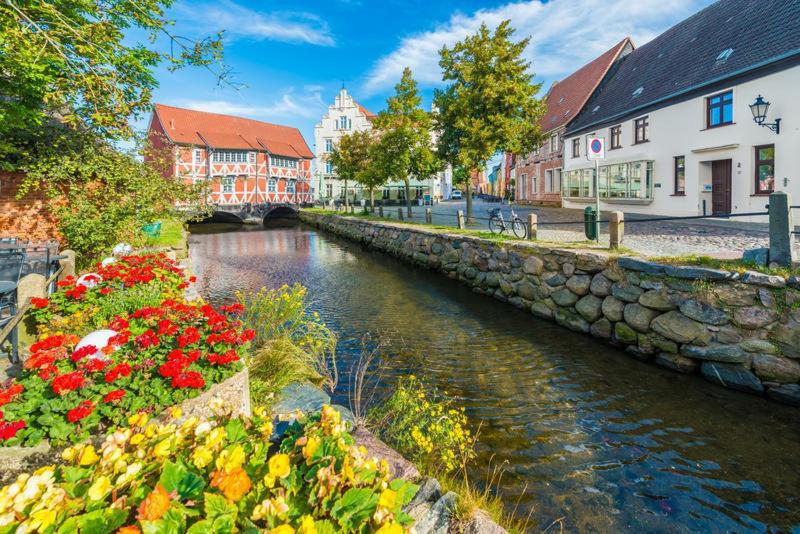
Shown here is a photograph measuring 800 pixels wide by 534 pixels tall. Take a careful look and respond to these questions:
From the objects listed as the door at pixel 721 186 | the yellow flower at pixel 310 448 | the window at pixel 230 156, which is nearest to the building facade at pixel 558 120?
the door at pixel 721 186

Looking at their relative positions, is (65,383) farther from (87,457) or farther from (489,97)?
(489,97)

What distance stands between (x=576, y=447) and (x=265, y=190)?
160ft

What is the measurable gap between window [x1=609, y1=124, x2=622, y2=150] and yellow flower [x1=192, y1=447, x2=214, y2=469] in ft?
84.4

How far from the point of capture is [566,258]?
29.5 feet

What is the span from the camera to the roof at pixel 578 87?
94.6 feet

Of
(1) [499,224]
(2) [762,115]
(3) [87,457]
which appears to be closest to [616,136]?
(2) [762,115]

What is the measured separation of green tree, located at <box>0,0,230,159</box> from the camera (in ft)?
18.6

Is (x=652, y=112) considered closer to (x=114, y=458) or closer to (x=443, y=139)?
(x=443, y=139)

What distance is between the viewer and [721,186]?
17.1 meters

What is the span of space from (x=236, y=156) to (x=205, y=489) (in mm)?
50264

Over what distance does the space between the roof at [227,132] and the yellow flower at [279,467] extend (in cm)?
4661

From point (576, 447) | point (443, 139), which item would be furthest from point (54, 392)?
point (443, 139)

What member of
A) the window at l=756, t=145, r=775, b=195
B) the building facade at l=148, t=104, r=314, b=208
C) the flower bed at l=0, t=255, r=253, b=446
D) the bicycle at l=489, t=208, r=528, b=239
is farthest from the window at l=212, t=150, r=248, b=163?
the flower bed at l=0, t=255, r=253, b=446

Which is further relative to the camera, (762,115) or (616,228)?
(762,115)
